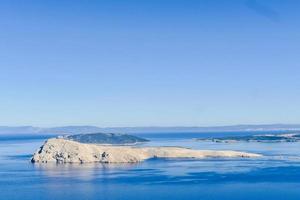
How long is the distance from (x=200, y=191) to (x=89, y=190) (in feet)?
32.6

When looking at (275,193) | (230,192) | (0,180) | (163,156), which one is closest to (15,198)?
(0,180)

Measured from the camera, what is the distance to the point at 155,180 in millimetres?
61250

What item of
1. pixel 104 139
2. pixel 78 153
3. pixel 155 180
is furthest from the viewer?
pixel 104 139

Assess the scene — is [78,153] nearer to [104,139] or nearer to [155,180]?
[155,180]

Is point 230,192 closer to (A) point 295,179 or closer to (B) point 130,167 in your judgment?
(A) point 295,179

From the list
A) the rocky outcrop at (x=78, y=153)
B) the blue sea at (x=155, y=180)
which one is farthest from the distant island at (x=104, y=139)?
the blue sea at (x=155, y=180)

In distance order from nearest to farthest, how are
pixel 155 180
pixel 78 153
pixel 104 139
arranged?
pixel 155 180, pixel 78 153, pixel 104 139

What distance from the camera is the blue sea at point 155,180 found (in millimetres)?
51000

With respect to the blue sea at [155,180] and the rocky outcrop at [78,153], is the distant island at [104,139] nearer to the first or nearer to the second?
the rocky outcrop at [78,153]

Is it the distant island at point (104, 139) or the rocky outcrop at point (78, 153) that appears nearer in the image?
the rocky outcrop at point (78, 153)

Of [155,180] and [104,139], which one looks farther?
[104,139]

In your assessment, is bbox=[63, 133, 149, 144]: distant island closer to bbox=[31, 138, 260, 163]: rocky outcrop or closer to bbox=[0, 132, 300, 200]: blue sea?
bbox=[31, 138, 260, 163]: rocky outcrop

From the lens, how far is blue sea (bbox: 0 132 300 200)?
5100cm

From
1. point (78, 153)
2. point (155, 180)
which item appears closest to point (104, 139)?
point (78, 153)
